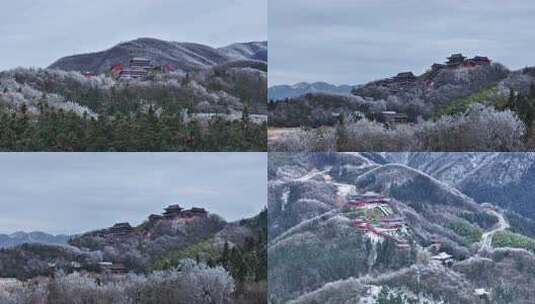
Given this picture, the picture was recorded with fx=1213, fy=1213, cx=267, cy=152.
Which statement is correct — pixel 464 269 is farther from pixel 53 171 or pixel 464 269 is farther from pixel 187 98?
pixel 53 171

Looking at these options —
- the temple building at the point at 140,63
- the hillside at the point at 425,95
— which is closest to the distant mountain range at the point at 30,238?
the temple building at the point at 140,63

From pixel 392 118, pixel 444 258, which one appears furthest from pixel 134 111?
pixel 444 258

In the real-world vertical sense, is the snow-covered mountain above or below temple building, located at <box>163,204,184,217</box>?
above

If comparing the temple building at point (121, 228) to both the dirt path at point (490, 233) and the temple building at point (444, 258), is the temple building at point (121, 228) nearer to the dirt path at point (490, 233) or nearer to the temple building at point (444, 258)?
the temple building at point (444, 258)

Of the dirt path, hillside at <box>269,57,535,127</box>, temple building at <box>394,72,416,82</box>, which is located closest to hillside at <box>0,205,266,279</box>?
hillside at <box>269,57,535,127</box>

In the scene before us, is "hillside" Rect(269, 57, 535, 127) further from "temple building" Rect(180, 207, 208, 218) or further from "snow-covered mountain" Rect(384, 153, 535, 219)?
"temple building" Rect(180, 207, 208, 218)

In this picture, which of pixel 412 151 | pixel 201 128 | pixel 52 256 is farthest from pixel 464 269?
pixel 52 256

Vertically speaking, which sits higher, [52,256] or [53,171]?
[53,171]
